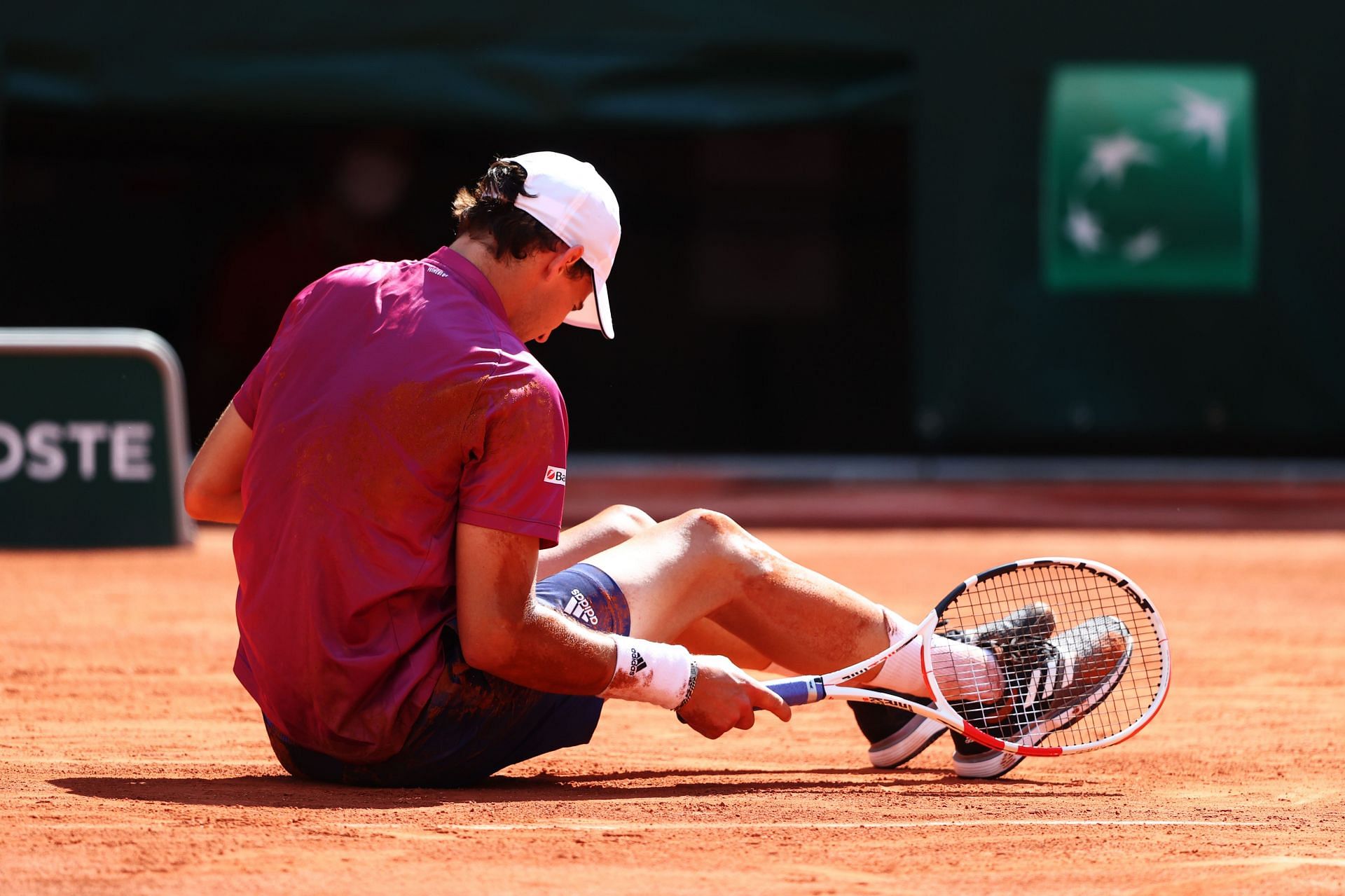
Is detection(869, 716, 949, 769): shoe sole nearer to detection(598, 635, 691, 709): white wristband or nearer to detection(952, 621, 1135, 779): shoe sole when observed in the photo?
detection(952, 621, 1135, 779): shoe sole

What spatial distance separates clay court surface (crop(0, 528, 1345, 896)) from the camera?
2.79 m

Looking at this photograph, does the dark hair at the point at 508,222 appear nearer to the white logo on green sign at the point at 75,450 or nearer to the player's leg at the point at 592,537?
the player's leg at the point at 592,537

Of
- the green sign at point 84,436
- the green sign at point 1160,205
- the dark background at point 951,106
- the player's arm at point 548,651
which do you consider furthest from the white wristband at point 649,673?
the green sign at point 1160,205

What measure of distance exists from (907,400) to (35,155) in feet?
18.1

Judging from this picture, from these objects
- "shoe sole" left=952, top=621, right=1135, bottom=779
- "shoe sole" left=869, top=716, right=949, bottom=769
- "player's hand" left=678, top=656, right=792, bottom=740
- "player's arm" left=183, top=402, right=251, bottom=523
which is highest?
"player's arm" left=183, top=402, right=251, bottom=523

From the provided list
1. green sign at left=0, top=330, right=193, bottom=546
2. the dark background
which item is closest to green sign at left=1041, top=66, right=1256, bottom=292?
the dark background

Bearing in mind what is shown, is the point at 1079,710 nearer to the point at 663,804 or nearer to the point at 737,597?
the point at 737,597

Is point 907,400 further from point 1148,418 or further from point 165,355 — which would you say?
point 165,355

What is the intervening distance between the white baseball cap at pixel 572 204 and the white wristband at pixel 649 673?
1.94 ft

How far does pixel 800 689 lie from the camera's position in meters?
3.44

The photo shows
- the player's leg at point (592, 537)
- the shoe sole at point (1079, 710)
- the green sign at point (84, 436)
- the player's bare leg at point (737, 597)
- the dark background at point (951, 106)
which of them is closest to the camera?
the player's bare leg at point (737, 597)

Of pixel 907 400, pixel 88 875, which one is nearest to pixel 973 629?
pixel 88 875

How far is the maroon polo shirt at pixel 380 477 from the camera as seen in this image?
301 centimetres

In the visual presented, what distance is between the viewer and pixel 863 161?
37.9 feet
